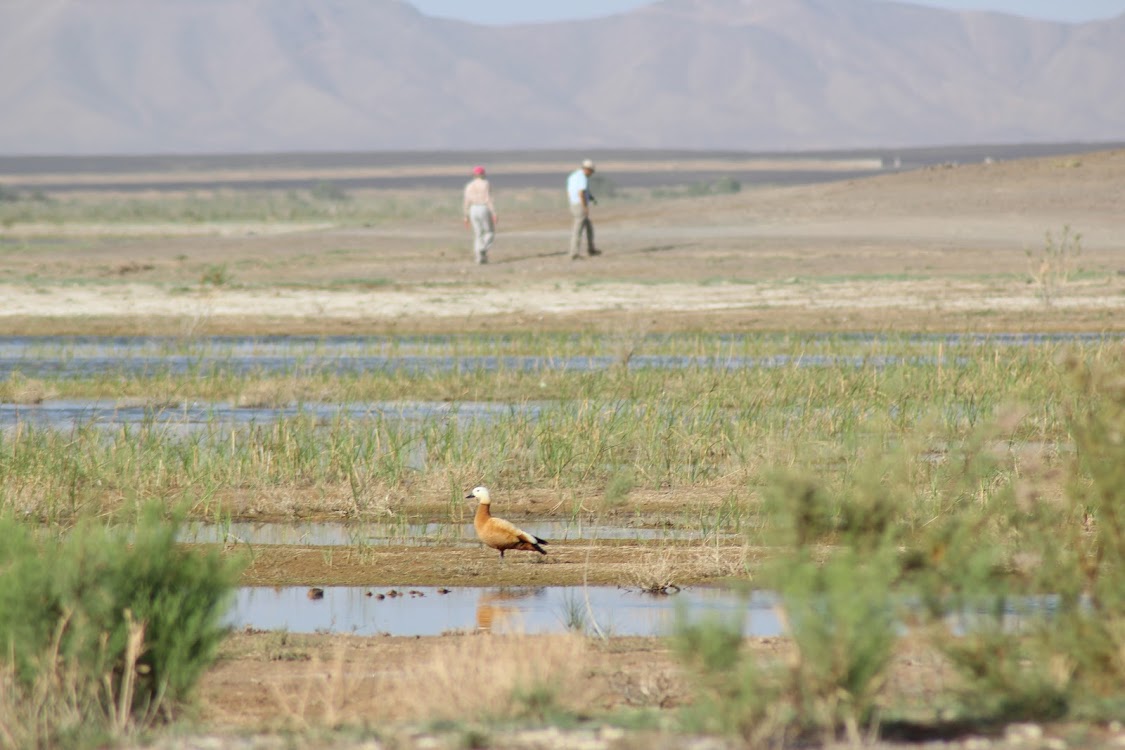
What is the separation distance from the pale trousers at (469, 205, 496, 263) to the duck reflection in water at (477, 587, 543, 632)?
21378 mm

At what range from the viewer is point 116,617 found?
6664 millimetres

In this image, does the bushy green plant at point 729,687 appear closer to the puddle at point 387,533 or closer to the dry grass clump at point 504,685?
the dry grass clump at point 504,685

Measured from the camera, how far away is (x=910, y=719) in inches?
240

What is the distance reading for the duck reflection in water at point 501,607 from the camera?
886 cm

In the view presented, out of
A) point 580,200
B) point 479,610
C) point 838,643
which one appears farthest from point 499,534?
point 580,200

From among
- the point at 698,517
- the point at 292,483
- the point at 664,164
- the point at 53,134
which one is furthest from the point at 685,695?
the point at 53,134

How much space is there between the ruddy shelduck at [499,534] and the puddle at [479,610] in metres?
0.34

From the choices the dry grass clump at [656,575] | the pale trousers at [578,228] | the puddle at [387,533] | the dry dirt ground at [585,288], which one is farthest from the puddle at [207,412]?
the pale trousers at [578,228]

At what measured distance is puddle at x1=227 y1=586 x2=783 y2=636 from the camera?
891 cm

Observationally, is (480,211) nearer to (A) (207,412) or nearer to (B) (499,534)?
(A) (207,412)

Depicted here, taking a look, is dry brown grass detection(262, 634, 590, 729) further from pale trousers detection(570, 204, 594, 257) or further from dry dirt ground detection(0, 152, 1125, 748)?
pale trousers detection(570, 204, 594, 257)

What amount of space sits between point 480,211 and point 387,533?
780 inches

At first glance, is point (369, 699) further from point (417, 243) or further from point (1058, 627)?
point (417, 243)

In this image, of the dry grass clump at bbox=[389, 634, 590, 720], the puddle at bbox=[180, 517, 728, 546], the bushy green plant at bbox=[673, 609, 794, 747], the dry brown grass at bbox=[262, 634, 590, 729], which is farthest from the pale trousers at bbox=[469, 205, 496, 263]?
the bushy green plant at bbox=[673, 609, 794, 747]
